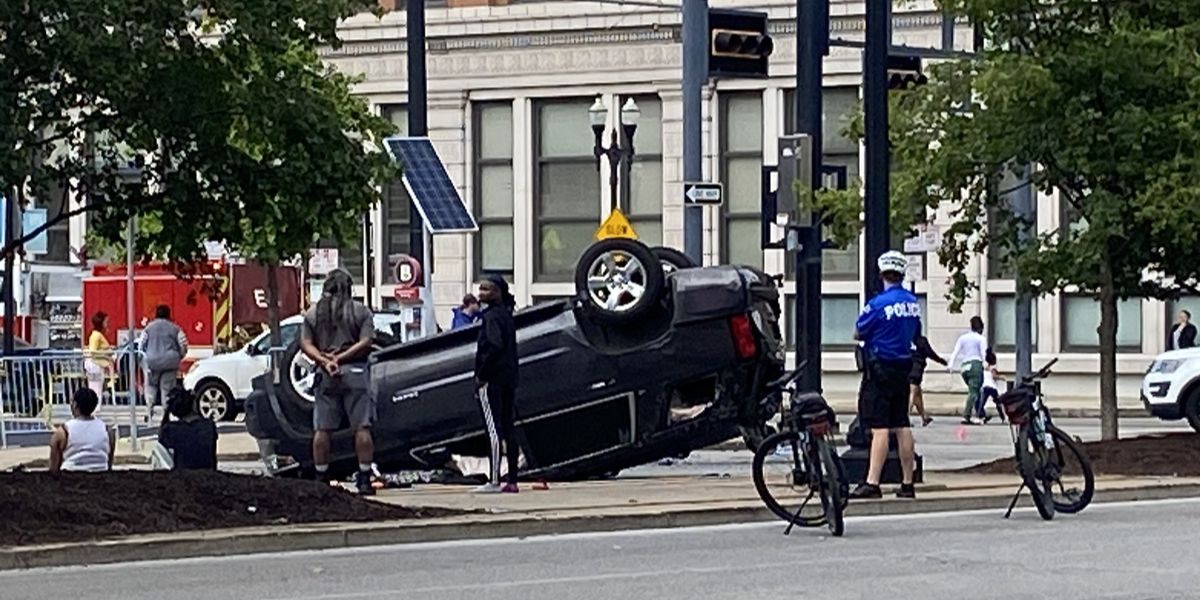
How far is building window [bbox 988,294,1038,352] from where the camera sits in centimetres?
4459

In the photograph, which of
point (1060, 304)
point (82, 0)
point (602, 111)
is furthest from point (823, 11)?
point (1060, 304)

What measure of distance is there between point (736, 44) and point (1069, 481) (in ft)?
29.6

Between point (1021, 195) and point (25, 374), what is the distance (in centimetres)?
1264

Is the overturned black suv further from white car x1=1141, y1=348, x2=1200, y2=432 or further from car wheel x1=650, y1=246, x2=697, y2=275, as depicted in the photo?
white car x1=1141, y1=348, x2=1200, y2=432

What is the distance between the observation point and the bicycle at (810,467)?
15523mm

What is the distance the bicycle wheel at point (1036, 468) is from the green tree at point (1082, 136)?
427 centimetres

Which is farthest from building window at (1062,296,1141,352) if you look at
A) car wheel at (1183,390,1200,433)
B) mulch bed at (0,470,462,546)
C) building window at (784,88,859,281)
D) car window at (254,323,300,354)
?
mulch bed at (0,470,462,546)

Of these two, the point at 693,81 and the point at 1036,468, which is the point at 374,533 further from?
the point at 693,81

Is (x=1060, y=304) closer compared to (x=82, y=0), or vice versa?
(x=82, y=0)

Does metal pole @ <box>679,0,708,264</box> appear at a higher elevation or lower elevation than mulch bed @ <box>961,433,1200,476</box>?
higher

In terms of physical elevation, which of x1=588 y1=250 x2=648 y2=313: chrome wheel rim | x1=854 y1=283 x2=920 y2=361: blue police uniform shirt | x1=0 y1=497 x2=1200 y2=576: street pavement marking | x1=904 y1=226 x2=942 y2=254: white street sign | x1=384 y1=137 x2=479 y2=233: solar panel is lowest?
x1=0 y1=497 x2=1200 y2=576: street pavement marking

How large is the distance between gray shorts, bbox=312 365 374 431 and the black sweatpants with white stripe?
877mm

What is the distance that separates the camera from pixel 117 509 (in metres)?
15.2

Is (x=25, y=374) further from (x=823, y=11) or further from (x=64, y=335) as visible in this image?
(x=64, y=335)
